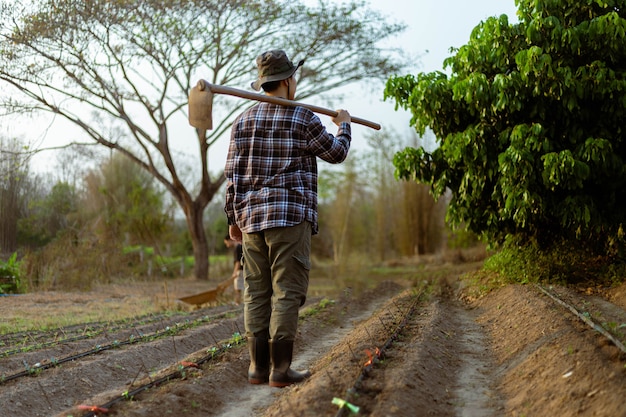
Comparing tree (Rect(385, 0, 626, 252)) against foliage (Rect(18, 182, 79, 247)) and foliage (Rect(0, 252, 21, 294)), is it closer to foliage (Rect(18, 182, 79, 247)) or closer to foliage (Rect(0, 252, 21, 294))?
foliage (Rect(0, 252, 21, 294))

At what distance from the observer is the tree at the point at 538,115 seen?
8.26 meters

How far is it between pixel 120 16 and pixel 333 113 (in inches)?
499

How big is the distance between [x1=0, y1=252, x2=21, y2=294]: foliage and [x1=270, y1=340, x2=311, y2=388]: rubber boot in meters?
10.5

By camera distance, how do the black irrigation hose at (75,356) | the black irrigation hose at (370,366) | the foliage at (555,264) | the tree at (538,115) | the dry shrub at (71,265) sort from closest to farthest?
the black irrigation hose at (370,366) < the black irrigation hose at (75,356) < the tree at (538,115) < the foliage at (555,264) < the dry shrub at (71,265)

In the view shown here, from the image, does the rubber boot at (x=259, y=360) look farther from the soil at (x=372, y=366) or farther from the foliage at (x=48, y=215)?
the foliage at (x=48, y=215)

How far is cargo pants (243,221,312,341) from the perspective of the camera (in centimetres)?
436

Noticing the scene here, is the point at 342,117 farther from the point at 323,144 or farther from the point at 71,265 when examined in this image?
the point at 71,265

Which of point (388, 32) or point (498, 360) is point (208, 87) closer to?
point (498, 360)

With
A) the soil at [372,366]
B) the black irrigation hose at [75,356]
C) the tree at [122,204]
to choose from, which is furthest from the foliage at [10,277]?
the black irrigation hose at [75,356]

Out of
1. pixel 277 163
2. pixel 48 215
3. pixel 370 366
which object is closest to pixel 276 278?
pixel 277 163

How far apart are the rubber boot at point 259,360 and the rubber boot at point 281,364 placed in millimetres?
105

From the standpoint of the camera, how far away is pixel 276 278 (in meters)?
4.41

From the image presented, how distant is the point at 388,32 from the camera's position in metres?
19.3

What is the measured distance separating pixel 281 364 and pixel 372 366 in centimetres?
63
